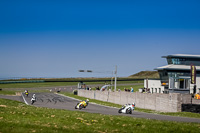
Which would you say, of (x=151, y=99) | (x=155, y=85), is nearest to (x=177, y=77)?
(x=155, y=85)

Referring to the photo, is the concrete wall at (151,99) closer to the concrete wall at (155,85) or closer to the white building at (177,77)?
the white building at (177,77)

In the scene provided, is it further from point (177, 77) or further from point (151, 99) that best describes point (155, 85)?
point (151, 99)

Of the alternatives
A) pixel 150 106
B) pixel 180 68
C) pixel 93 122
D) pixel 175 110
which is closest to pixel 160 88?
pixel 180 68

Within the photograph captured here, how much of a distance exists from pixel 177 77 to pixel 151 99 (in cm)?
2529

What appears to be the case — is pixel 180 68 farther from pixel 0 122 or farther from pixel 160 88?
pixel 0 122

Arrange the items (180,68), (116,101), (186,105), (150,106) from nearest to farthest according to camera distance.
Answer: (186,105) < (150,106) < (116,101) < (180,68)

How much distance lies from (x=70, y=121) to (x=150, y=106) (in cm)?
2715

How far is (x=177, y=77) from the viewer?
214 ft

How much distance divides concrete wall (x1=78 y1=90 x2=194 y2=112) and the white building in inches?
466

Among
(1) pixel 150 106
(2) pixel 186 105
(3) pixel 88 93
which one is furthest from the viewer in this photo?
(3) pixel 88 93

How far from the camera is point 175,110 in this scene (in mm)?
33688

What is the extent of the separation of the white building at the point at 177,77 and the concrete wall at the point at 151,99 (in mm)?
11830

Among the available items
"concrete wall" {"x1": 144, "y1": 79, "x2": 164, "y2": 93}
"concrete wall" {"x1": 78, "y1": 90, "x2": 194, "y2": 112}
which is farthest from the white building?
"concrete wall" {"x1": 78, "y1": 90, "x2": 194, "y2": 112}

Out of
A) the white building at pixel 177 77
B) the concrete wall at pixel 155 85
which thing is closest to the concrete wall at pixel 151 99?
the white building at pixel 177 77
